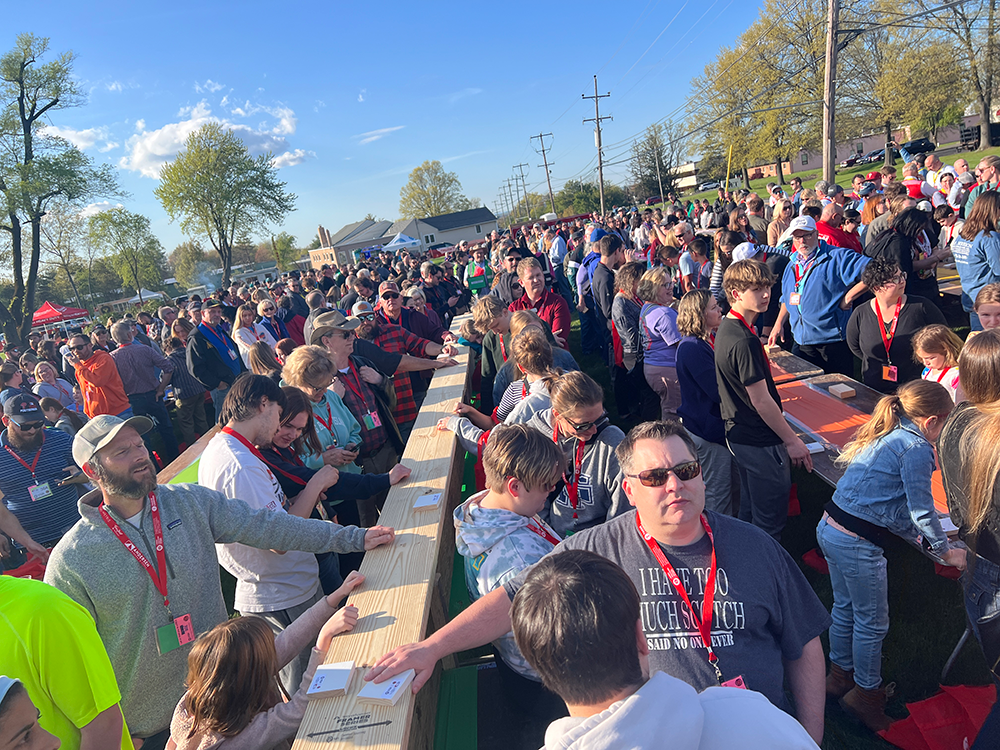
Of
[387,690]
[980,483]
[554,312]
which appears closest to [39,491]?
[387,690]

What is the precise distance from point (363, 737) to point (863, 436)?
7.93ft

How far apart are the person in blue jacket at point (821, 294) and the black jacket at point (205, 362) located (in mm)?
7180

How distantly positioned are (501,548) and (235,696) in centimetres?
103

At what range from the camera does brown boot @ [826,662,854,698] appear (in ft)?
9.39

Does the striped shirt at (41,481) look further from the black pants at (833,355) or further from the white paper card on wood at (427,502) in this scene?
the black pants at (833,355)

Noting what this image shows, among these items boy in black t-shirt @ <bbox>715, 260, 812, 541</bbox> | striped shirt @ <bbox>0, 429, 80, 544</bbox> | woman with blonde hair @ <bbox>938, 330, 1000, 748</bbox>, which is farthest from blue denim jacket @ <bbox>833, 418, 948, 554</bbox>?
striped shirt @ <bbox>0, 429, 80, 544</bbox>

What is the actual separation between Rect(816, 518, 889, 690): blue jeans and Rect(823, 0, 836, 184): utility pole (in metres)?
18.6

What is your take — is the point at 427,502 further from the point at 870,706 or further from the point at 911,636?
the point at 911,636

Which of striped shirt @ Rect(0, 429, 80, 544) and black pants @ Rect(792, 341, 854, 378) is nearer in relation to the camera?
striped shirt @ Rect(0, 429, 80, 544)

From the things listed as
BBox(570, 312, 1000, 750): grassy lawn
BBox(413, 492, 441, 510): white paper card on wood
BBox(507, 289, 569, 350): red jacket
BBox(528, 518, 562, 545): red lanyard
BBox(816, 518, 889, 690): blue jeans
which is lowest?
BBox(570, 312, 1000, 750): grassy lawn

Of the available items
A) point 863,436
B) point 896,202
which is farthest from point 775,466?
point 896,202

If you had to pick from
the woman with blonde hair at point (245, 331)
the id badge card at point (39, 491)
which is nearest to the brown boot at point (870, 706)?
the id badge card at point (39, 491)

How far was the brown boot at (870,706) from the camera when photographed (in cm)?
267

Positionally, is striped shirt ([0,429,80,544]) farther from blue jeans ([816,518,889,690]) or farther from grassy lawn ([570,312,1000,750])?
grassy lawn ([570,312,1000,750])
